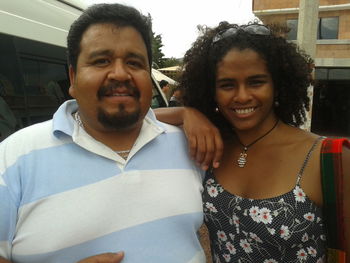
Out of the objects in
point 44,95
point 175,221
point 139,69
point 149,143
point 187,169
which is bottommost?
point 175,221

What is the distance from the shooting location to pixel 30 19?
7.56ft

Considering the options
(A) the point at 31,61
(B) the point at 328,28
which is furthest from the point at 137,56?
(B) the point at 328,28

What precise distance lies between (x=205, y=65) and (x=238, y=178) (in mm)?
688

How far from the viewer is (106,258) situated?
1426 mm

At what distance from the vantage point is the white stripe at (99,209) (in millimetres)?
1415

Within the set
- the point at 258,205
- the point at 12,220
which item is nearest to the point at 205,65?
the point at 258,205

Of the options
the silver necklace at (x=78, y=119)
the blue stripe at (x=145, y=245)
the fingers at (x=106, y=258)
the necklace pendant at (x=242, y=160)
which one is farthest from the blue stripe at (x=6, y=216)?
the necklace pendant at (x=242, y=160)

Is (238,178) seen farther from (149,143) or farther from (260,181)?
(149,143)

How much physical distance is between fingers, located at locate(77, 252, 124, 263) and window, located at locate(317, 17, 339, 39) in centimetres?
1700

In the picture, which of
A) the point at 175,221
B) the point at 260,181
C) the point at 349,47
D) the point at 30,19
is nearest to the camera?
the point at 175,221

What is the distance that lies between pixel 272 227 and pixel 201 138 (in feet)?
1.76

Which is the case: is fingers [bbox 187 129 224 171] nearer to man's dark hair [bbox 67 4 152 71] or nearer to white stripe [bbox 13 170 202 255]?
white stripe [bbox 13 170 202 255]

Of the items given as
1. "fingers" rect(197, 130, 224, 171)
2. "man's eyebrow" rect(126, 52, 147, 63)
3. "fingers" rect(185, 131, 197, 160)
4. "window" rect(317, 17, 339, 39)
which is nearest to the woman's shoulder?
"fingers" rect(197, 130, 224, 171)

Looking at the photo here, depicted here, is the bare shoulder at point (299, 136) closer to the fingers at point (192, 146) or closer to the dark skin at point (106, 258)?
the fingers at point (192, 146)
